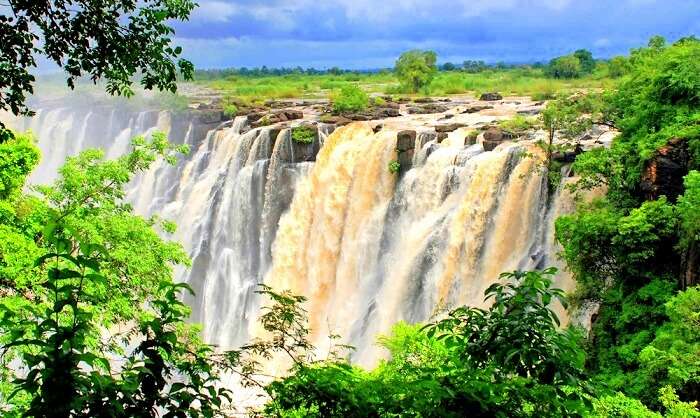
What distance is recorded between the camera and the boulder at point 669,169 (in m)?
12.2

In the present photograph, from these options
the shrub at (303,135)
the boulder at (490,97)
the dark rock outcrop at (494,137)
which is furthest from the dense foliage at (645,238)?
the boulder at (490,97)

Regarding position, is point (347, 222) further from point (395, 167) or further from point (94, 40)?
point (94, 40)

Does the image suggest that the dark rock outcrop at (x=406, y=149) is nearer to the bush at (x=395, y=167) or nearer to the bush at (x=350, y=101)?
the bush at (x=395, y=167)

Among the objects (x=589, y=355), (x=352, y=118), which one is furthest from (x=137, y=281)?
(x=352, y=118)

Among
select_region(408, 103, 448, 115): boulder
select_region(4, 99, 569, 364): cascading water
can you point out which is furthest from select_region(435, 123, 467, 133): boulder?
select_region(408, 103, 448, 115): boulder

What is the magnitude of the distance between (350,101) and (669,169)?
55.7ft

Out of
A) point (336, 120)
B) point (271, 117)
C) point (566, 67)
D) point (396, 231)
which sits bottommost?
point (396, 231)

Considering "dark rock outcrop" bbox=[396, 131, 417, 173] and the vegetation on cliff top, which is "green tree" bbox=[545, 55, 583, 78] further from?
"dark rock outcrop" bbox=[396, 131, 417, 173]

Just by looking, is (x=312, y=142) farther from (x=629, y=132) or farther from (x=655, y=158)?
(x=655, y=158)

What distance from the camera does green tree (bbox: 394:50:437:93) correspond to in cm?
3738

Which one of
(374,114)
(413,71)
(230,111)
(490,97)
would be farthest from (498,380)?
(413,71)

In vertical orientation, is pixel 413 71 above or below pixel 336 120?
above

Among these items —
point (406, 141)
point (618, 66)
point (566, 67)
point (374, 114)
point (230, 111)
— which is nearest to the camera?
point (406, 141)

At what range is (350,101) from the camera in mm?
27688
